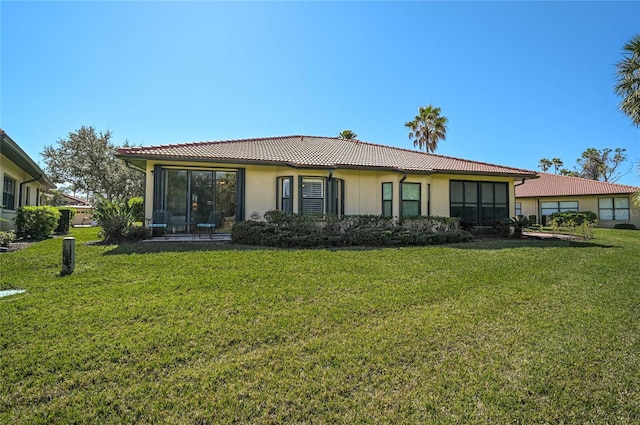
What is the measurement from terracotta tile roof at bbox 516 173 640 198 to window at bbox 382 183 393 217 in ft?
67.8

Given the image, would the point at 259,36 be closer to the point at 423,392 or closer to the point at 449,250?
the point at 449,250

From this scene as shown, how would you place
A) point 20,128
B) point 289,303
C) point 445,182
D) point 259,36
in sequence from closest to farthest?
point 289,303 < point 259,36 < point 20,128 < point 445,182

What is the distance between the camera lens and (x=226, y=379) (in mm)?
2977

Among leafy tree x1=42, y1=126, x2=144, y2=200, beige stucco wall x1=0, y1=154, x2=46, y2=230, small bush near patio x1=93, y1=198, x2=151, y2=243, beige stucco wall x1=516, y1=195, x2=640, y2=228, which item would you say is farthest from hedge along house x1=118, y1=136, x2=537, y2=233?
leafy tree x1=42, y1=126, x2=144, y2=200

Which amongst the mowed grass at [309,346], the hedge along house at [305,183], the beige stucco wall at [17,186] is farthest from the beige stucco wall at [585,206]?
the beige stucco wall at [17,186]

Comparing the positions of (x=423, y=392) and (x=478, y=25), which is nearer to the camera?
(x=423, y=392)

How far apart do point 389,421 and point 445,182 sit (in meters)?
14.5

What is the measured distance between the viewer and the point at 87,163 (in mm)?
28047

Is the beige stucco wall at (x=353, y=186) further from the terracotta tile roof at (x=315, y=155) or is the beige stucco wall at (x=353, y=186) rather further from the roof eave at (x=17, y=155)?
the roof eave at (x=17, y=155)

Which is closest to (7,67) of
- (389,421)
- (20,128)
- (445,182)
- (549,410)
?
(20,128)

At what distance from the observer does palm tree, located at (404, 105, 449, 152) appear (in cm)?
2956

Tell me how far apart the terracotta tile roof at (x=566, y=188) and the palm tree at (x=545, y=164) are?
2576 centimetres

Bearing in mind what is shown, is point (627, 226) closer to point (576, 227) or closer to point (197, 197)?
point (576, 227)

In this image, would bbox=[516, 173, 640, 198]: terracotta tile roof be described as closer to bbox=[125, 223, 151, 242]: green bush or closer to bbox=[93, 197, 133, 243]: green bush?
bbox=[125, 223, 151, 242]: green bush
